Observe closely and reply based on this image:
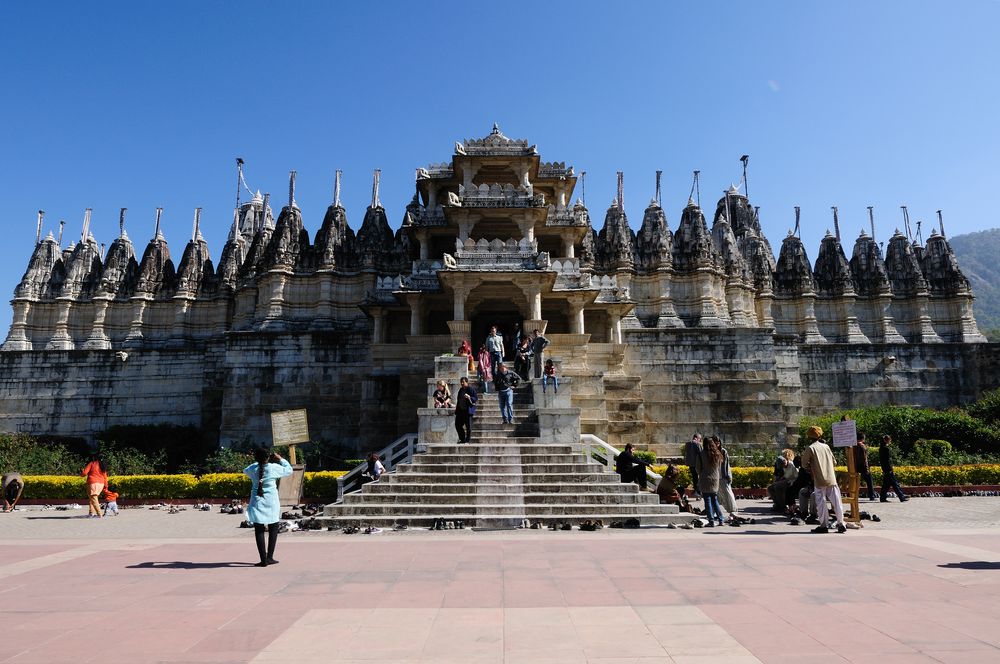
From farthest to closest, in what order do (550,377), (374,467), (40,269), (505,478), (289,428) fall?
1. (40,269)
2. (289,428)
3. (550,377)
4. (374,467)
5. (505,478)

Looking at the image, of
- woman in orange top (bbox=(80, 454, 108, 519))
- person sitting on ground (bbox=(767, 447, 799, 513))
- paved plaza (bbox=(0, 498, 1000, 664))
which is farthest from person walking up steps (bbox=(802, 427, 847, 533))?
woman in orange top (bbox=(80, 454, 108, 519))

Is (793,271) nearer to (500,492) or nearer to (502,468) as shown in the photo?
(502,468)

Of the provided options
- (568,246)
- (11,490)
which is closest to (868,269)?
(568,246)

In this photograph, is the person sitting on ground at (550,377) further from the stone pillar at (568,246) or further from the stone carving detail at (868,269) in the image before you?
the stone carving detail at (868,269)

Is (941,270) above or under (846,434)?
above

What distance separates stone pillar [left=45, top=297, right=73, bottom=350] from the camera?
121 feet

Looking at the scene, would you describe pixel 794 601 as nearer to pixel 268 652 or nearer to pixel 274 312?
pixel 268 652

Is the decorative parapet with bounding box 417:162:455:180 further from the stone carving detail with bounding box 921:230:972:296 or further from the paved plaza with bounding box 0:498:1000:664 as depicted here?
the stone carving detail with bounding box 921:230:972:296

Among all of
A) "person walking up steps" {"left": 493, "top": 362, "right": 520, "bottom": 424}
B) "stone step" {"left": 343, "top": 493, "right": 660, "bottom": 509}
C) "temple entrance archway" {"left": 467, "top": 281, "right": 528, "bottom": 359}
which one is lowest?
"stone step" {"left": 343, "top": 493, "right": 660, "bottom": 509}

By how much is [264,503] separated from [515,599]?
4.33 meters

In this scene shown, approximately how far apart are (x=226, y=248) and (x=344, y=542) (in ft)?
111

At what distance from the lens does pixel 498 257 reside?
79.3ft

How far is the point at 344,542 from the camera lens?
433 inches

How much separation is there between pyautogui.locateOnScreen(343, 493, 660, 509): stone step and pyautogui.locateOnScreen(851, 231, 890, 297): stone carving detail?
33.3 meters
